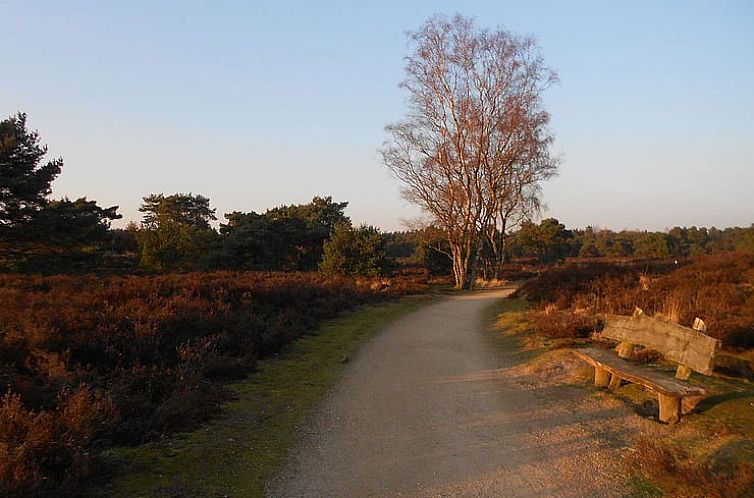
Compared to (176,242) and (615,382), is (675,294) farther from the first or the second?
(176,242)

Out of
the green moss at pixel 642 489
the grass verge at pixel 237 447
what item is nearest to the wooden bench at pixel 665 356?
the green moss at pixel 642 489

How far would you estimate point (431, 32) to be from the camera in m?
26.1

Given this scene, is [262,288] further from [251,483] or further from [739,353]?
[739,353]

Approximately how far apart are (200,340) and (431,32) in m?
22.5

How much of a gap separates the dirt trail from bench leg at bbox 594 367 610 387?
0.44 m

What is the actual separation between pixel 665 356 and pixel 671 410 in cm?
118

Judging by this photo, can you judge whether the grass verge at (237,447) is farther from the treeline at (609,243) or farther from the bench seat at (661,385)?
the treeline at (609,243)

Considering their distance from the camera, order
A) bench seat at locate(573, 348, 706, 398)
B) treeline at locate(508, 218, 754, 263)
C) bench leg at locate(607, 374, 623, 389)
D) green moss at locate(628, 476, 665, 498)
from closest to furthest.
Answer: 1. green moss at locate(628, 476, 665, 498)
2. bench seat at locate(573, 348, 706, 398)
3. bench leg at locate(607, 374, 623, 389)
4. treeline at locate(508, 218, 754, 263)

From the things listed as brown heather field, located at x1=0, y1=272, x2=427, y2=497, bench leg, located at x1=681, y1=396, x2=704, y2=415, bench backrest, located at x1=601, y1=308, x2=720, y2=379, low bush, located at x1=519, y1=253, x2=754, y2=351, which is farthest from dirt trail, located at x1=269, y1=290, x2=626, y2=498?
low bush, located at x1=519, y1=253, x2=754, y2=351

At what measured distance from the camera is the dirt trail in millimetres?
4434

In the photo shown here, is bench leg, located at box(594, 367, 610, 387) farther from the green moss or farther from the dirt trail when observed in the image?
the green moss

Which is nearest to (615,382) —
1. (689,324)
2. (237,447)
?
(689,324)

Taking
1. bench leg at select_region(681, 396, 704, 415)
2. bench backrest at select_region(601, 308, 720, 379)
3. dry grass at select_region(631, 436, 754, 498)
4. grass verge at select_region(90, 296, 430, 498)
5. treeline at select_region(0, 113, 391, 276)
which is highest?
treeline at select_region(0, 113, 391, 276)

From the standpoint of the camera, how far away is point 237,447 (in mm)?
5340
